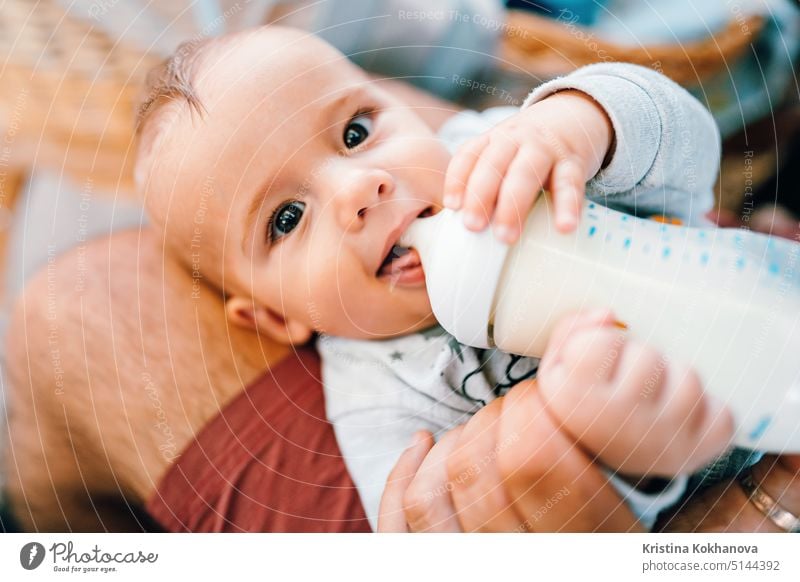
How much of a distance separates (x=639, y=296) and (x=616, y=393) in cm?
5

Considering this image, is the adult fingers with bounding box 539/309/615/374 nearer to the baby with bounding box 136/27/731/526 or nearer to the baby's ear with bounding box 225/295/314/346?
the baby with bounding box 136/27/731/526

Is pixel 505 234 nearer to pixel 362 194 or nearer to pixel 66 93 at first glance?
pixel 362 194

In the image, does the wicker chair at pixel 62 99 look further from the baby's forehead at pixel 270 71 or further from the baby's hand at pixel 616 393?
the baby's hand at pixel 616 393

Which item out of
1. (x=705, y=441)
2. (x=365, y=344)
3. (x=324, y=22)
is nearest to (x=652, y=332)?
(x=705, y=441)

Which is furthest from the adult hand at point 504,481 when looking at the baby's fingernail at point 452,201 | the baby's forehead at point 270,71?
the baby's forehead at point 270,71

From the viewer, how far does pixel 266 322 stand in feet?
1.43

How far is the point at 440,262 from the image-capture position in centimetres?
32

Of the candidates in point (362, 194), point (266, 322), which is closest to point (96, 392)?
point (266, 322)

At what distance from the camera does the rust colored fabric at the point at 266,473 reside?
1.29 feet

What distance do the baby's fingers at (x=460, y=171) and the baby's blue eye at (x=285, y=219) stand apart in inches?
3.7

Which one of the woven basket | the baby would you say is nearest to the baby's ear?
the baby

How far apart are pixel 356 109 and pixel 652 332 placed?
0.21 metres

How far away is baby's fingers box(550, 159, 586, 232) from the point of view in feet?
1.02

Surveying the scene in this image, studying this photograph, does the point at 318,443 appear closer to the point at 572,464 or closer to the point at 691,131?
the point at 572,464
